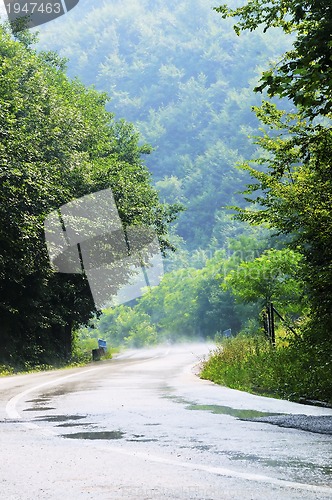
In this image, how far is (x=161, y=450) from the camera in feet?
27.8

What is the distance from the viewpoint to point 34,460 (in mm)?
7984

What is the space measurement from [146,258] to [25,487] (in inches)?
1711

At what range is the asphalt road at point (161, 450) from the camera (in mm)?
6277

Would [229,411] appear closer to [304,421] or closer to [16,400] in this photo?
[304,421]

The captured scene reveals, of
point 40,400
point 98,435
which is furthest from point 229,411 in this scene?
point 40,400

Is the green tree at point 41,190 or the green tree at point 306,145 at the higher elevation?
the green tree at point 41,190

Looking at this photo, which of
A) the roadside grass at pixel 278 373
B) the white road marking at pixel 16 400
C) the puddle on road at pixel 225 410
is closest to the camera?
the puddle on road at pixel 225 410

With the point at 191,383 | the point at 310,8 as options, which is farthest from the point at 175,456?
the point at 191,383

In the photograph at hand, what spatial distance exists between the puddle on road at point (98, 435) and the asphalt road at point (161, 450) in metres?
0.01

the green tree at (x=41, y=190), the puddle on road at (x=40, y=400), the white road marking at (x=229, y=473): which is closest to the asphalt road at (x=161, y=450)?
the white road marking at (x=229, y=473)

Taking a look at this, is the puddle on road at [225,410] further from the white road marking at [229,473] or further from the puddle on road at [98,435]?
the white road marking at [229,473]

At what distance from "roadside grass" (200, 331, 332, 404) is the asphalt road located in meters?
1.08

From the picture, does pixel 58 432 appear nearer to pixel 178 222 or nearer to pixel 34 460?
pixel 34 460

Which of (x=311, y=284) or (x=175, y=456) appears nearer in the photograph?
(x=175, y=456)
